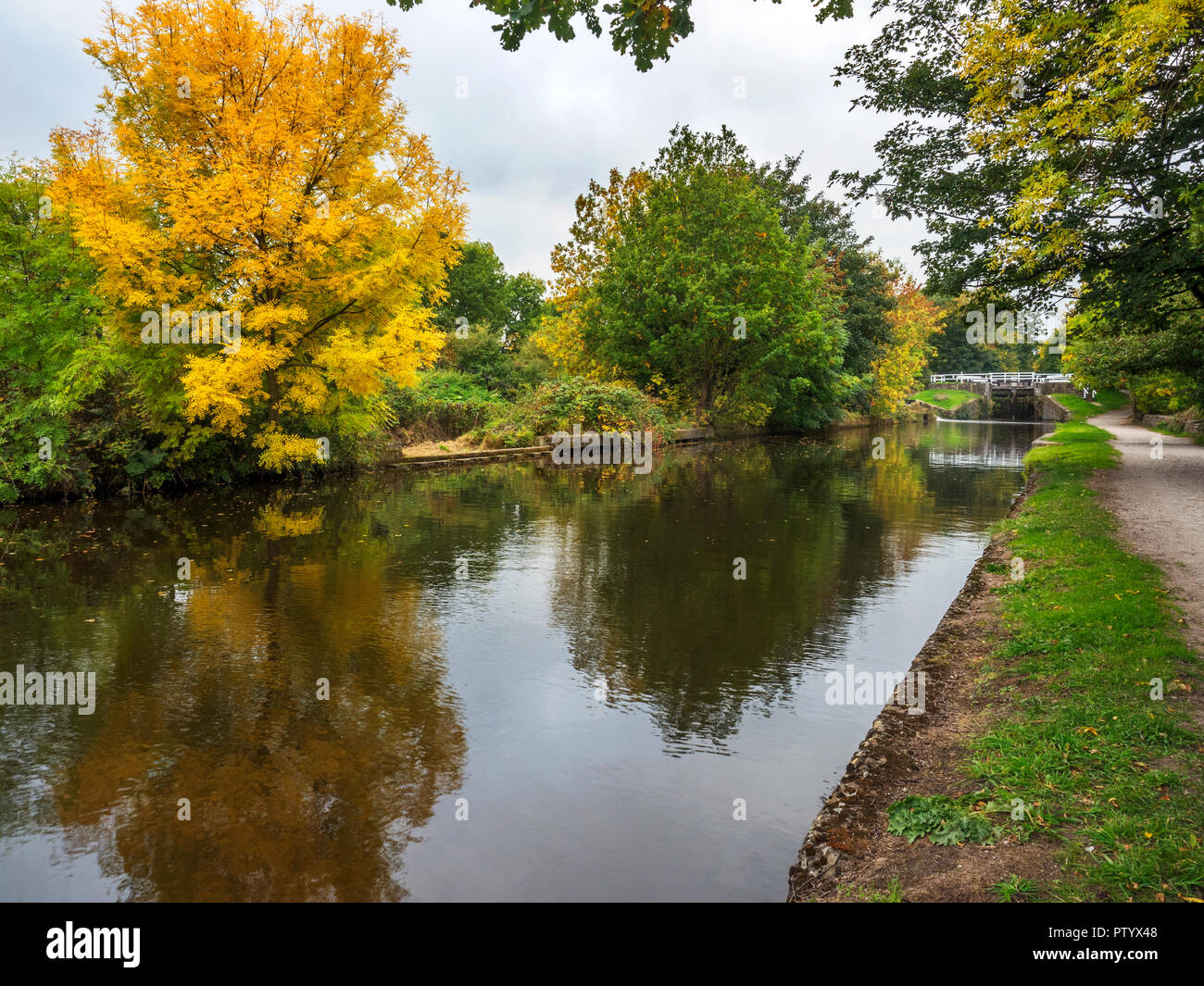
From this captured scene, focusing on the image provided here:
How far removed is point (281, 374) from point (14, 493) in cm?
566

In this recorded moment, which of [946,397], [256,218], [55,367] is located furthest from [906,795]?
[946,397]

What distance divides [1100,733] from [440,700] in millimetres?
4602

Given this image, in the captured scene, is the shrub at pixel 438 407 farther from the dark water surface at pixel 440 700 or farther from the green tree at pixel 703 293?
the dark water surface at pixel 440 700

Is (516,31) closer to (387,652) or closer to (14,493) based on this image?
(387,652)

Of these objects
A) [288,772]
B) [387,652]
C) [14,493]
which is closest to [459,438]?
[14,493]

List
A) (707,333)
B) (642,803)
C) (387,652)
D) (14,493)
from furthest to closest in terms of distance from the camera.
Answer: (707,333) < (14,493) < (387,652) < (642,803)

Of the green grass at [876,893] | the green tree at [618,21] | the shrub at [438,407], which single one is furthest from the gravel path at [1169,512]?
the shrub at [438,407]

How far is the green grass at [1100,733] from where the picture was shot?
11.1 feet

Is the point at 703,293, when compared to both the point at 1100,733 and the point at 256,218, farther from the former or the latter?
the point at 1100,733

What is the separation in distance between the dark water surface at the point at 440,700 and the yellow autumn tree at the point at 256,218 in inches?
169

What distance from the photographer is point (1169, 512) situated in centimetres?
1183

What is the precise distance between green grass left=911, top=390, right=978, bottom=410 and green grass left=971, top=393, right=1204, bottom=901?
69664 millimetres

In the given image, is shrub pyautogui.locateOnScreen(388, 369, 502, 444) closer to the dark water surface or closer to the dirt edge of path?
the dark water surface
